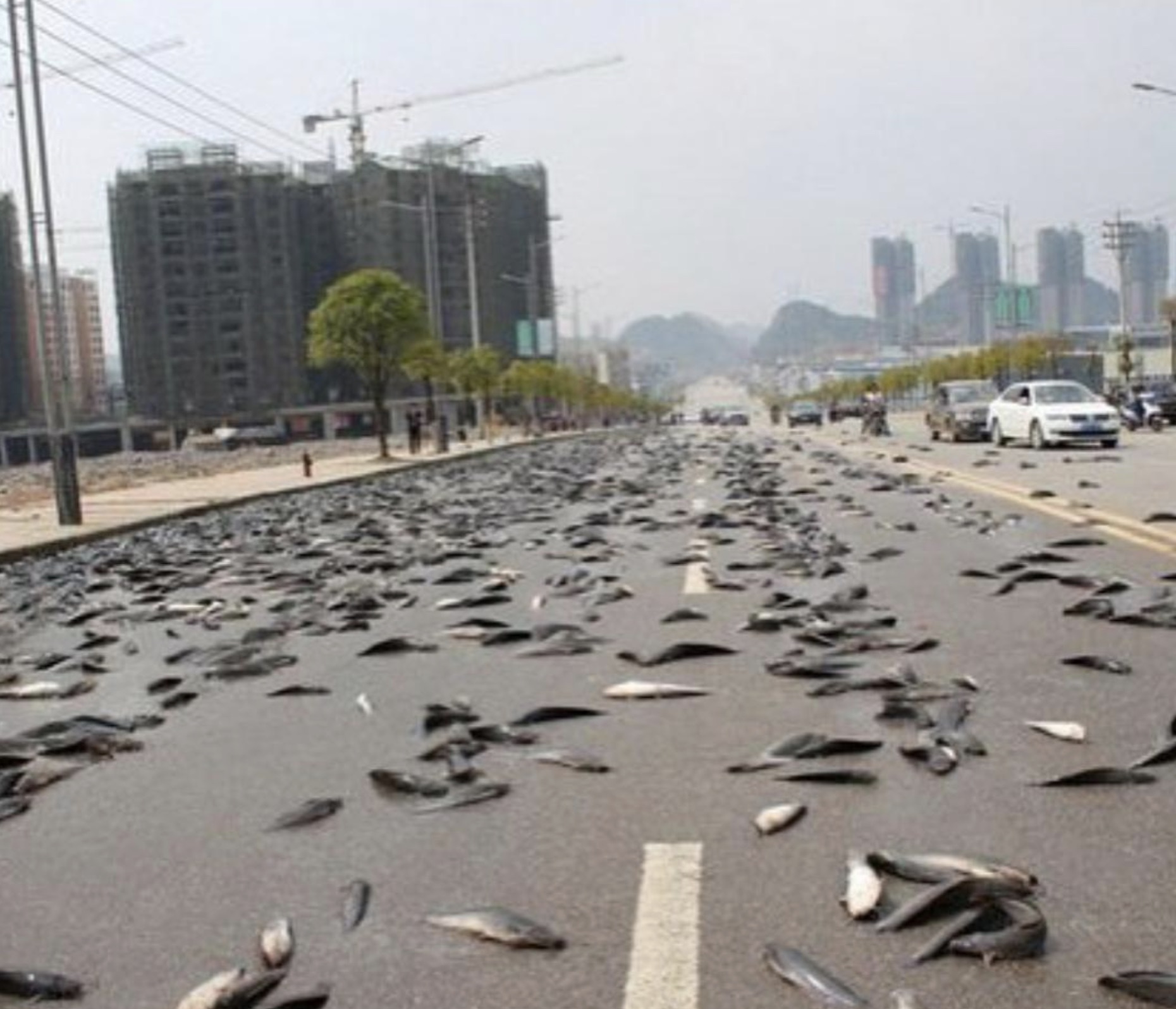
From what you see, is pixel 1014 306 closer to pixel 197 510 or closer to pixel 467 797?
pixel 197 510

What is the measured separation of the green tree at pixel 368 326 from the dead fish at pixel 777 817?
4263 cm

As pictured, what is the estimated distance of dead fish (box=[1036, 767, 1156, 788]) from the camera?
6.00 m

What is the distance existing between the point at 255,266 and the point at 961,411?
89156 mm

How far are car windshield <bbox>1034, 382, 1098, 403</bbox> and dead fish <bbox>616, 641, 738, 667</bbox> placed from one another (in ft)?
92.9

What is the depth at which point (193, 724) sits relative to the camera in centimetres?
802

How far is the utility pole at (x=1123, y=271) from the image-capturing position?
79.2m

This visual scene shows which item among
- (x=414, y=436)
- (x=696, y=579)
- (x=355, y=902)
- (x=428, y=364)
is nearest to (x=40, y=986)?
(x=355, y=902)

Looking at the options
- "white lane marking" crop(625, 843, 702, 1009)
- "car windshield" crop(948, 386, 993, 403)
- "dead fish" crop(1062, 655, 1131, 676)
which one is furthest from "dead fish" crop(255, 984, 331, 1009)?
"car windshield" crop(948, 386, 993, 403)

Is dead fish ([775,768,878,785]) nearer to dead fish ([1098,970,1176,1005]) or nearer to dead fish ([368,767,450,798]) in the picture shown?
dead fish ([368,767,450,798])

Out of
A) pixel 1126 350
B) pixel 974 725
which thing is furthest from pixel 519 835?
pixel 1126 350

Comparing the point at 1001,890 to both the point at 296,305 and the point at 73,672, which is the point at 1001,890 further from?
the point at 296,305

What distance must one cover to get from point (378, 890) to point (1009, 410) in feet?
114

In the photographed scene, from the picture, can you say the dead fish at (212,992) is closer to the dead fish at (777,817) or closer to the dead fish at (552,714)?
the dead fish at (777,817)

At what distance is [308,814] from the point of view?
237 inches
